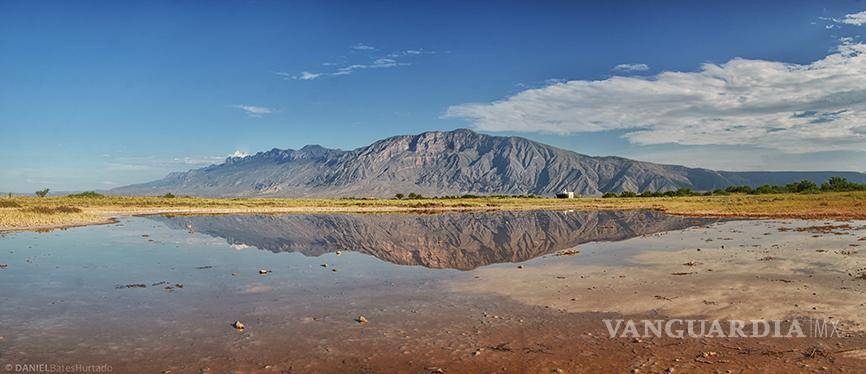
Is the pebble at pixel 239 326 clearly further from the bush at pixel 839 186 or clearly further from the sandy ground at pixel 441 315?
the bush at pixel 839 186

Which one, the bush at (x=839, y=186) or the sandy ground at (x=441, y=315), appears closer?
the sandy ground at (x=441, y=315)

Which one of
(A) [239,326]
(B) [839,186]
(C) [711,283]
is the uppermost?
(B) [839,186]

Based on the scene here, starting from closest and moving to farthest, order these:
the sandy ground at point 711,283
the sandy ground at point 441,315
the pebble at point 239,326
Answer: the sandy ground at point 441,315, the pebble at point 239,326, the sandy ground at point 711,283

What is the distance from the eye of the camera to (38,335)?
41.5 feet

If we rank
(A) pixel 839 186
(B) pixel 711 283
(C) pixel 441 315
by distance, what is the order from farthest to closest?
(A) pixel 839 186, (B) pixel 711 283, (C) pixel 441 315

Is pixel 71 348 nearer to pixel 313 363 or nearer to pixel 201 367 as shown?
pixel 201 367

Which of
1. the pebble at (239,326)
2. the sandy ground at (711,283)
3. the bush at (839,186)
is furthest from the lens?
the bush at (839,186)

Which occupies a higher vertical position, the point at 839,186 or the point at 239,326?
the point at 839,186

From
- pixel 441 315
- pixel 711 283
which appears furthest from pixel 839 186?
pixel 441 315

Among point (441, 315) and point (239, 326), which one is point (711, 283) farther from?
point (239, 326)

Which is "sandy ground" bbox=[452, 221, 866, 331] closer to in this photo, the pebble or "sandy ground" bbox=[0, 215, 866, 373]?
"sandy ground" bbox=[0, 215, 866, 373]

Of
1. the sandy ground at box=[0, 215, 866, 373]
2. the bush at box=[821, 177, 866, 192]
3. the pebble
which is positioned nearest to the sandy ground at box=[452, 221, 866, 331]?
the sandy ground at box=[0, 215, 866, 373]

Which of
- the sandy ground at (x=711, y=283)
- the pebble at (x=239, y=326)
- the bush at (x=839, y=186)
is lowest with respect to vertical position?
the sandy ground at (x=711, y=283)

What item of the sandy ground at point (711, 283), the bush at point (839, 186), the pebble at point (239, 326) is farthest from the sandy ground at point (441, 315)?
the bush at point (839, 186)
